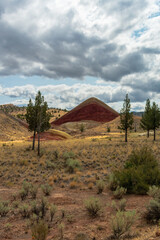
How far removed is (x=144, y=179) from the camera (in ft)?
37.3

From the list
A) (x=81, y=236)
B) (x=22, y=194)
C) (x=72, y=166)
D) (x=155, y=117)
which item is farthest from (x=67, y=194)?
(x=155, y=117)

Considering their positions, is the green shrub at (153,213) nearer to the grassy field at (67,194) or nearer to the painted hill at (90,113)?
the grassy field at (67,194)

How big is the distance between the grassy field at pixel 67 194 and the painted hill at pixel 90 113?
3245 inches

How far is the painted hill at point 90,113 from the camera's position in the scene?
351 feet

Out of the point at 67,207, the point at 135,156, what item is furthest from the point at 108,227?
the point at 135,156

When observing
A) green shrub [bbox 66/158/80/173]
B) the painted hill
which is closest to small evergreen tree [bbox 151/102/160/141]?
green shrub [bbox 66/158/80/173]

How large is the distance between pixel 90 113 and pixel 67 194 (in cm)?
10203

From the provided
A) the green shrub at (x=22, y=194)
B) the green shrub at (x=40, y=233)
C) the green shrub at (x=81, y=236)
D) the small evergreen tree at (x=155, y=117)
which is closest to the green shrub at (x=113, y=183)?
the green shrub at (x=22, y=194)

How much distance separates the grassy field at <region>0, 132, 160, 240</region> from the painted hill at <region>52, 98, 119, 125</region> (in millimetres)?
82416

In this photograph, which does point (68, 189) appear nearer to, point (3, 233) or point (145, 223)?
point (3, 233)

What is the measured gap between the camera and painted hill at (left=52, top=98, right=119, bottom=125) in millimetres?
107000

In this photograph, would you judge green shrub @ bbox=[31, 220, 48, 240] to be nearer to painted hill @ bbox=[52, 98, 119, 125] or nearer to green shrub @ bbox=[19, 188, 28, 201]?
green shrub @ bbox=[19, 188, 28, 201]

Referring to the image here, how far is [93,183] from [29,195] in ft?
16.6

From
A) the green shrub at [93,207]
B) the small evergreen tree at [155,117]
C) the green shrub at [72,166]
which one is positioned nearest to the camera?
the green shrub at [93,207]
